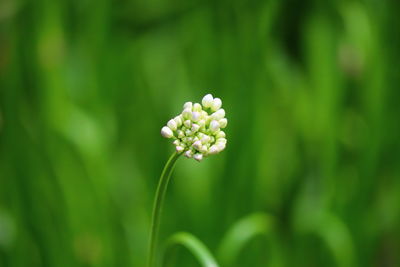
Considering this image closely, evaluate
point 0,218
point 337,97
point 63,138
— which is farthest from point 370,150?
point 0,218

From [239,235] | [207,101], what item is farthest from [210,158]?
[207,101]

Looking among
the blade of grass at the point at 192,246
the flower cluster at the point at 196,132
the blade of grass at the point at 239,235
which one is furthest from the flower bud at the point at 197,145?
the blade of grass at the point at 239,235

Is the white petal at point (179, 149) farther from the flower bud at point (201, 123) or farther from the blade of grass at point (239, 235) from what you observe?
the blade of grass at point (239, 235)

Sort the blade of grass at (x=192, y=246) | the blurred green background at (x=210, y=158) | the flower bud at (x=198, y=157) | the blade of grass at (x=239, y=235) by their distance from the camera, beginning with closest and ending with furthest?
the flower bud at (x=198, y=157)
the blade of grass at (x=192, y=246)
the blade of grass at (x=239, y=235)
the blurred green background at (x=210, y=158)

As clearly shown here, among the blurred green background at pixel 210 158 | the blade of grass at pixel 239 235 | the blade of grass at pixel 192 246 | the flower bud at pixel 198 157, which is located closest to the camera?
the flower bud at pixel 198 157

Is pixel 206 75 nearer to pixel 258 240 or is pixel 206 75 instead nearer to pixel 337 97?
pixel 337 97

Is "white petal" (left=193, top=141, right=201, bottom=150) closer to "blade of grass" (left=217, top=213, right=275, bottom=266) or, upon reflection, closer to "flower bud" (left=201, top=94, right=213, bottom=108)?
"flower bud" (left=201, top=94, right=213, bottom=108)

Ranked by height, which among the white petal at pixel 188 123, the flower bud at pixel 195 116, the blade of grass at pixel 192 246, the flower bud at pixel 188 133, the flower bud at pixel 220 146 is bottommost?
the blade of grass at pixel 192 246
